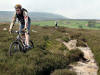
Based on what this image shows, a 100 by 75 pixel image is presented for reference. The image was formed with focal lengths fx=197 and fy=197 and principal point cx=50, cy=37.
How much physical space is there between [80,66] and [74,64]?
408 mm

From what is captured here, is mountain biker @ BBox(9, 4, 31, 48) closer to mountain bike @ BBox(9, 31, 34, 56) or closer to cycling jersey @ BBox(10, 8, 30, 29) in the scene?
cycling jersey @ BBox(10, 8, 30, 29)

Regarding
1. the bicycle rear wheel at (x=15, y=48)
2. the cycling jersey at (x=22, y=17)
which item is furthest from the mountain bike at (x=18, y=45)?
the cycling jersey at (x=22, y=17)

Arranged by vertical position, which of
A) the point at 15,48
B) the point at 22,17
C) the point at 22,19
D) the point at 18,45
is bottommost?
the point at 15,48

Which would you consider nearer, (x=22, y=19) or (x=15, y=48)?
(x=15, y=48)

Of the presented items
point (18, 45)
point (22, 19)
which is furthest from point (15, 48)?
point (22, 19)

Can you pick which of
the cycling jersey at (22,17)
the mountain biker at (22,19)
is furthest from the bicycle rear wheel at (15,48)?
the cycling jersey at (22,17)

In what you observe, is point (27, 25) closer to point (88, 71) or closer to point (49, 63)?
point (49, 63)

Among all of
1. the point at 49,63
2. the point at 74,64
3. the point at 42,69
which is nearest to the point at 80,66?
the point at 74,64

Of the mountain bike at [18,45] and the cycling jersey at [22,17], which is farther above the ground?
the cycling jersey at [22,17]

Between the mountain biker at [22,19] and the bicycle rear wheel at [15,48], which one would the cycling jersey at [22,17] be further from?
the bicycle rear wheel at [15,48]

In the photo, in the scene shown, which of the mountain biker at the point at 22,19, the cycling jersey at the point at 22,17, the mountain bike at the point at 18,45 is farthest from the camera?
the mountain bike at the point at 18,45

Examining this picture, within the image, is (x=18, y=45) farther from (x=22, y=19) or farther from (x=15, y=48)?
(x=22, y=19)

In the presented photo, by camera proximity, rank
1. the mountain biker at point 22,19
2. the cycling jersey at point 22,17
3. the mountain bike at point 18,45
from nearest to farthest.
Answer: the mountain biker at point 22,19 → the cycling jersey at point 22,17 → the mountain bike at point 18,45

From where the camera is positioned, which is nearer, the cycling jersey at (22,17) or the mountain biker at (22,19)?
the mountain biker at (22,19)
